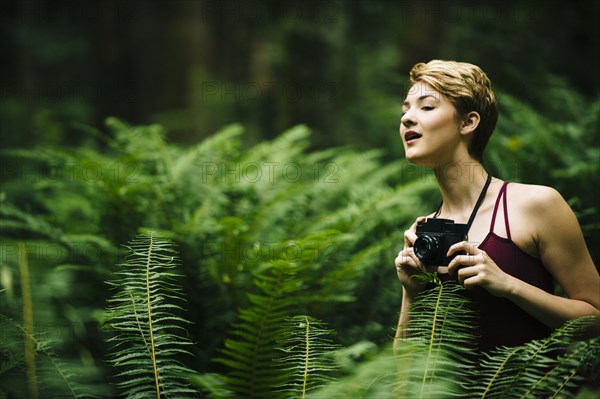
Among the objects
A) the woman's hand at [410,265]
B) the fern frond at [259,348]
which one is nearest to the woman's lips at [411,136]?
the woman's hand at [410,265]

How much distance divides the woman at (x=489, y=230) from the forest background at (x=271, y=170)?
70 centimetres

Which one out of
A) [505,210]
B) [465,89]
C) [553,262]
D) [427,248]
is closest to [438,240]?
[427,248]

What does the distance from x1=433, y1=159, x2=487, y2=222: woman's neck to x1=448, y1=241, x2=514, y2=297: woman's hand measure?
252mm

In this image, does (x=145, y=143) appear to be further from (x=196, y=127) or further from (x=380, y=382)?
(x=196, y=127)

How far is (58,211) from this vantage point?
448cm

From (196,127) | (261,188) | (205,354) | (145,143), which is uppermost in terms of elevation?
(196,127)

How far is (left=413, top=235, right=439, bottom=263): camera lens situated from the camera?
177 cm

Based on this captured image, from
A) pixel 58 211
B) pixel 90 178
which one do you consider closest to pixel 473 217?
pixel 90 178

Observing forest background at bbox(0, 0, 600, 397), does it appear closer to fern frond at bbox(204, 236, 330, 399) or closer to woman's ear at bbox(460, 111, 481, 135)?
fern frond at bbox(204, 236, 330, 399)

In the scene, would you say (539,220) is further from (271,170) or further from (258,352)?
(271,170)

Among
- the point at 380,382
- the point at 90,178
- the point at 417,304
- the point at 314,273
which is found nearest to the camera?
the point at 380,382

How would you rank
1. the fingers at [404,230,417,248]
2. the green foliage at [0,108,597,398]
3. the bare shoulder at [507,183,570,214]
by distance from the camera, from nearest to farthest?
the bare shoulder at [507,183,570,214]
the fingers at [404,230,417,248]
the green foliage at [0,108,597,398]

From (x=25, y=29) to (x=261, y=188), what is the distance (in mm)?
11949

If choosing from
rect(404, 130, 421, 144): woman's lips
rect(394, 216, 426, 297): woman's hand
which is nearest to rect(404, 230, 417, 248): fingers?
rect(394, 216, 426, 297): woman's hand
